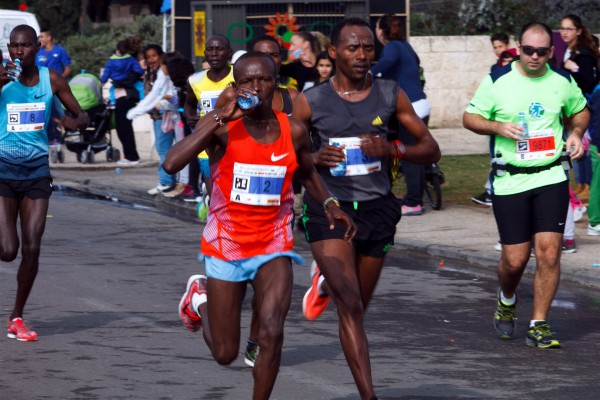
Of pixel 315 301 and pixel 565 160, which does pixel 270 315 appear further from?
pixel 565 160

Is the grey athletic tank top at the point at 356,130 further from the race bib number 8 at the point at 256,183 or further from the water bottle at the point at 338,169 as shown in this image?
the race bib number 8 at the point at 256,183

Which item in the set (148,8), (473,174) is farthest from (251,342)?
(148,8)

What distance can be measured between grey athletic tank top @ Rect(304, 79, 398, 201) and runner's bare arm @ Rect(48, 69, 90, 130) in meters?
2.58

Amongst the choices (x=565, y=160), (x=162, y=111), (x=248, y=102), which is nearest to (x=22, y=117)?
(x=248, y=102)

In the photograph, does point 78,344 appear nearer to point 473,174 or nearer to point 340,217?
point 340,217

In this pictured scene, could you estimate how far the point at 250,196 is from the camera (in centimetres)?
629

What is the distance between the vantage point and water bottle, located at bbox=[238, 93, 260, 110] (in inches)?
238

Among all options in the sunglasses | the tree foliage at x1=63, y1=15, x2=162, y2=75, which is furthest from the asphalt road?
the tree foliage at x1=63, y1=15, x2=162, y2=75

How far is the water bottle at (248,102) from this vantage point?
6039mm

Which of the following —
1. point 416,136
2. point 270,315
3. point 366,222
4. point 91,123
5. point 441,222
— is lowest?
point 441,222

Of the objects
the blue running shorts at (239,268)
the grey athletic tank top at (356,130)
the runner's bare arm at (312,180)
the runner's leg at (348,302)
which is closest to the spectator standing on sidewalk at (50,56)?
Answer: the grey athletic tank top at (356,130)

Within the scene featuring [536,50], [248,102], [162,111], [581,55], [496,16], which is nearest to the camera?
[248,102]

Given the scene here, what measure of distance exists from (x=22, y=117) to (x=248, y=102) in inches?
126

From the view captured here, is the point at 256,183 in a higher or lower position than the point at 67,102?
lower
